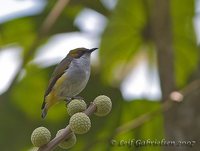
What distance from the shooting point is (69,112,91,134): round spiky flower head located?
1724mm

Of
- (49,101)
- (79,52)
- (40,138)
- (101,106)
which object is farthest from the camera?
(79,52)

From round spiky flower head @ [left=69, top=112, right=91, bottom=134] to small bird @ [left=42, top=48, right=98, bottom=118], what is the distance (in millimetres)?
572

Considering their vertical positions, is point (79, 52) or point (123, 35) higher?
point (79, 52)

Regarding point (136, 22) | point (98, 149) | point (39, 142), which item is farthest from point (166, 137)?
point (39, 142)

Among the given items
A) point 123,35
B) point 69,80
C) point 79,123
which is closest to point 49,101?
point 69,80

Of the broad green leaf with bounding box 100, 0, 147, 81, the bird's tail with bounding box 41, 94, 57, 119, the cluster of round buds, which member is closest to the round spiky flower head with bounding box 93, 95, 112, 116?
the cluster of round buds

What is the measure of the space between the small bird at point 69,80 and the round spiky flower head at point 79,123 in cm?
57

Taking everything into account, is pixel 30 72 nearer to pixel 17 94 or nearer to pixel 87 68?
pixel 17 94

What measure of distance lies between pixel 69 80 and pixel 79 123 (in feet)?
2.25

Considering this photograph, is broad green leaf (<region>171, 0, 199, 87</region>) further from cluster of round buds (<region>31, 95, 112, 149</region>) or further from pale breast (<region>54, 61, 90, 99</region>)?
cluster of round buds (<region>31, 95, 112, 149</region>)

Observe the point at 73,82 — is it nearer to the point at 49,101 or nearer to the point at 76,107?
the point at 49,101

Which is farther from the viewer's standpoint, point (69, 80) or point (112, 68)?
point (112, 68)

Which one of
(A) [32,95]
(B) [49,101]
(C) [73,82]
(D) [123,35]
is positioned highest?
(C) [73,82]

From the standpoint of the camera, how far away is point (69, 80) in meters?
2.40
